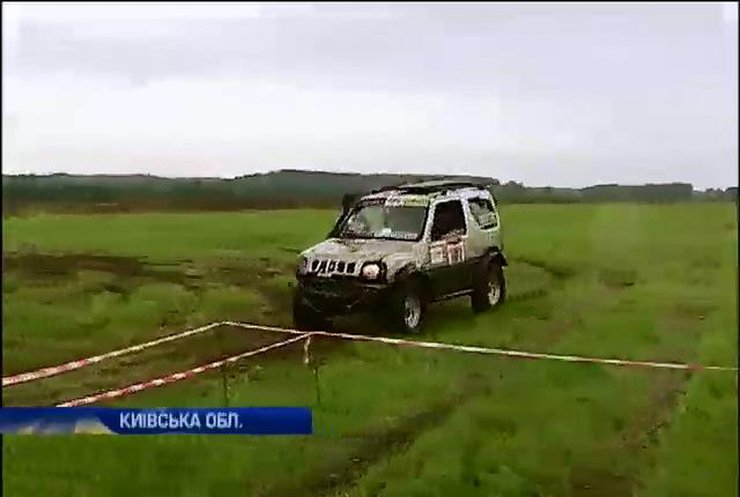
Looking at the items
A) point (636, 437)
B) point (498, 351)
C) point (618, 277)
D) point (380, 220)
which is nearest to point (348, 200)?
point (380, 220)

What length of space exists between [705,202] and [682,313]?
288 millimetres

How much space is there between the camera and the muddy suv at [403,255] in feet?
9.81

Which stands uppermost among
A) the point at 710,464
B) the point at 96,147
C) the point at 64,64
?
the point at 64,64

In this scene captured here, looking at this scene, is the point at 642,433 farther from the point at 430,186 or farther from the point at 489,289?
the point at 430,186

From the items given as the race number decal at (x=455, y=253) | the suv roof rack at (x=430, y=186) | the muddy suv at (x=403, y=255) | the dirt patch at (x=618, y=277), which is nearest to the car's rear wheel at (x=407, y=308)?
the muddy suv at (x=403, y=255)

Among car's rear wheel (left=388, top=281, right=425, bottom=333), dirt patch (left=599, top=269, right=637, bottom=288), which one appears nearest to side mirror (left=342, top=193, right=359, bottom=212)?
car's rear wheel (left=388, top=281, right=425, bottom=333)

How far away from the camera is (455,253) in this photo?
3039 millimetres

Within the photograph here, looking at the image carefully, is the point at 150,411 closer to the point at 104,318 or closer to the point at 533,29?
the point at 104,318

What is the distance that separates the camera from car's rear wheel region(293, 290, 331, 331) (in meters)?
3.02

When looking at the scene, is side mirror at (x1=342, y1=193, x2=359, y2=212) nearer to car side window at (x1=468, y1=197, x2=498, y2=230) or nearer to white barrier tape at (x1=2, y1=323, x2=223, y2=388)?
car side window at (x1=468, y1=197, x2=498, y2=230)

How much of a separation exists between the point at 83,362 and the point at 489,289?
1.08m

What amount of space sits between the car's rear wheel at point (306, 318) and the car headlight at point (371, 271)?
15 centimetres

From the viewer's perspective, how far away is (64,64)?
9.75 feet

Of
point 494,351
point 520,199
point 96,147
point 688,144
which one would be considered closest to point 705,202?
point 688,144
